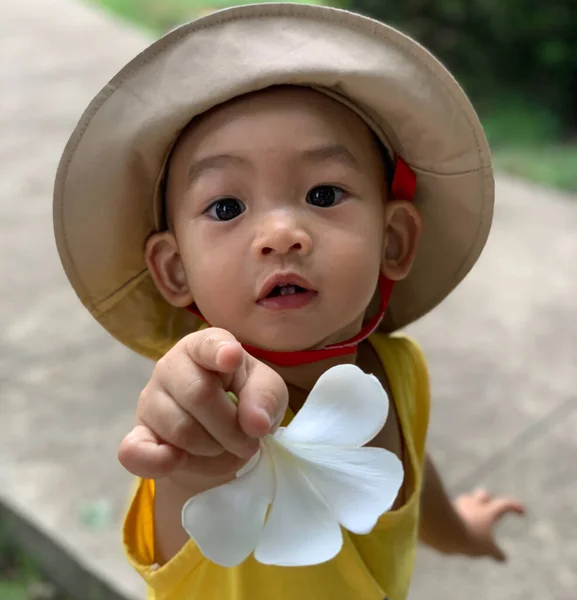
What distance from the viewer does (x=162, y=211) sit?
2.86 ft

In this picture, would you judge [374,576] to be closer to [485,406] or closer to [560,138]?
[485,406]

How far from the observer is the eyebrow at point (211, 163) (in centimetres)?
77

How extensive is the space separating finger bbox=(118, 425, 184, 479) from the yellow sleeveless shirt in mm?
258

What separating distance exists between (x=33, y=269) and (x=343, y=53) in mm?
1792

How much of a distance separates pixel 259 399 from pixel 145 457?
9 cm

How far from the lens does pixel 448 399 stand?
1888 millimetres

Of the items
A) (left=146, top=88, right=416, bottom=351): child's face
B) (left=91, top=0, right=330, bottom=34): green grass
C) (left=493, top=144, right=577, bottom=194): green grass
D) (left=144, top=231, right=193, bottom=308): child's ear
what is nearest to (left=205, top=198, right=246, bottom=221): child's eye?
(left=146, top=88, right=416, bottom=351): child's face

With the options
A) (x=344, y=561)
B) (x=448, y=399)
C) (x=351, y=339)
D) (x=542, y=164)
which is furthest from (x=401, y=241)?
(x=542, y=164)

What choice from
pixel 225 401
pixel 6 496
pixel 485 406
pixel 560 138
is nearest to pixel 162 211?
pixel 225 401

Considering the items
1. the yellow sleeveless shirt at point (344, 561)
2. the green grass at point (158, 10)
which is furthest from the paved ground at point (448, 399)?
the green grass at point (158, 10)

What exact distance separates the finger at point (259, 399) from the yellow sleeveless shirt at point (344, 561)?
0.29 metres

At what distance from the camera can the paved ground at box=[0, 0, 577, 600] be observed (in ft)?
5.01

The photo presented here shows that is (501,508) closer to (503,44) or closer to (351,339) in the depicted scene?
(351,339)

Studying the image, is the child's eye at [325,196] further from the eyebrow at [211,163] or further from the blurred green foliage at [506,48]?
the blurred green foliage at [506,48]
